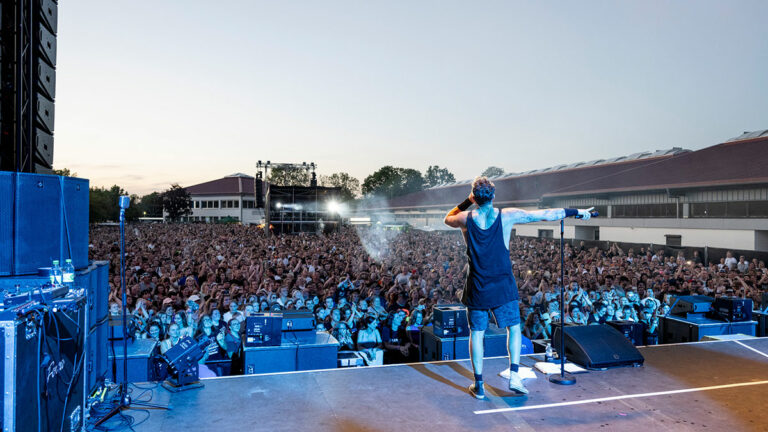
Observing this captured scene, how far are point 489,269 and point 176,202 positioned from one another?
71.9 metres

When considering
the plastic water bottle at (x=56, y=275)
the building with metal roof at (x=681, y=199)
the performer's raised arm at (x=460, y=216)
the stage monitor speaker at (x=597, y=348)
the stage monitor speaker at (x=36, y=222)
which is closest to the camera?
the plastic water bottle at (x=56, y=275)

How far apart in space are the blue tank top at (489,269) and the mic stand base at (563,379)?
76 cm

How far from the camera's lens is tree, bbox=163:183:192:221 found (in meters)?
68.7

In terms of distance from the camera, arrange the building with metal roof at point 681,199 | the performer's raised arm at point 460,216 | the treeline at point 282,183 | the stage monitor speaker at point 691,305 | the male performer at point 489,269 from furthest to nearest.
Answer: the treeline at point 282,183, the building with metal roof at point 681,199, the stage monitor speaker at point 691,305, the performer's raised arm at point 460,216, the male performer at point 489,269

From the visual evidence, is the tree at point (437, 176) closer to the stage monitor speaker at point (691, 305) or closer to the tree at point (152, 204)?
the tree at point (152, 204)

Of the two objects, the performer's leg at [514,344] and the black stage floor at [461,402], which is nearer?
the black stage floor at [461,402]

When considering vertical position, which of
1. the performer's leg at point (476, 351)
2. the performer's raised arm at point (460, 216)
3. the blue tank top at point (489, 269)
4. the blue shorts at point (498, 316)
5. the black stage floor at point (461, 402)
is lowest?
the black stage floor at point (461, 402)

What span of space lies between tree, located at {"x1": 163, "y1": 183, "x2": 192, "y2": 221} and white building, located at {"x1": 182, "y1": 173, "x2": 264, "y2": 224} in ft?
4.23

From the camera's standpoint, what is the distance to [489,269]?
3625 millimetres

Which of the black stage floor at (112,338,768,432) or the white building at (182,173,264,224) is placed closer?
the black stage floor at (112,338,768,432)

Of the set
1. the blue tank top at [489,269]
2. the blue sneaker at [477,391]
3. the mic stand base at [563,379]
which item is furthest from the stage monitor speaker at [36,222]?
the mic stand base at [563,379]

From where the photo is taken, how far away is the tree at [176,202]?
2704 inches

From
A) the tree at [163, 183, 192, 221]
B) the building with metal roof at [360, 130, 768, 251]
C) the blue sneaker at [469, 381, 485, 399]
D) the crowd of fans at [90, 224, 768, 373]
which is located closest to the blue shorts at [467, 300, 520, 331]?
the blue sneaker at [469, 381, 485, 399]

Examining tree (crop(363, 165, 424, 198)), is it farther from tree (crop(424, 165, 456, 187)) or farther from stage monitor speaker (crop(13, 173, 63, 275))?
stage monitor speaker (crop(13, 173, 63, 275))
